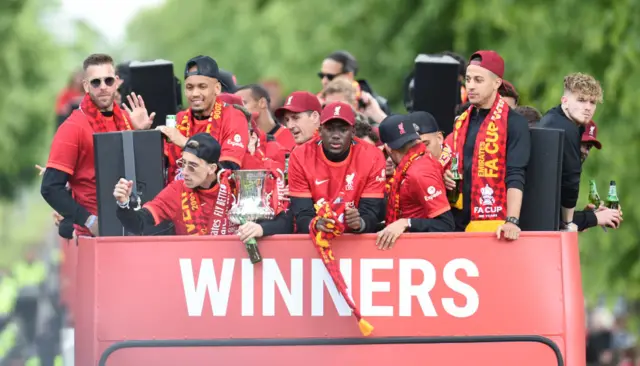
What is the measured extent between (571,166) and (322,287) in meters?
1.81

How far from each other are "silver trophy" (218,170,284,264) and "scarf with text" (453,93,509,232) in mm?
1226

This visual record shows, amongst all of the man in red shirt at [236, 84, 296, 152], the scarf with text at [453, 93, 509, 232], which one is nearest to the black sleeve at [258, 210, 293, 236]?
the scarf with text at [453, 93, 509, 232]

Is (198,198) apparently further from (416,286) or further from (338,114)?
(416,286)

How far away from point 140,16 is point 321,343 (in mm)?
72069

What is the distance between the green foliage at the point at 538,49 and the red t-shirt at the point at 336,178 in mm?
8514

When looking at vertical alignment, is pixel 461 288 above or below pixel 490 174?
below

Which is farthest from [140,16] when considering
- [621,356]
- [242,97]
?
[242,97]

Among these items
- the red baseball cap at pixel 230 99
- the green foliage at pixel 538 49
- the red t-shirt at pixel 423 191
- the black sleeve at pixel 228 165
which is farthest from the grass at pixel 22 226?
the red t-shirt at pixel 423 191

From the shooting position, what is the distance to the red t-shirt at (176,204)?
8.54 m

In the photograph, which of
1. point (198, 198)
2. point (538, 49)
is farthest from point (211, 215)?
point (538, 49)

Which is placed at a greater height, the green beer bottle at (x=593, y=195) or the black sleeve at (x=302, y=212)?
the green beer bottle at (x=593, y=195)

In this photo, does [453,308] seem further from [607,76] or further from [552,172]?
[607,76]

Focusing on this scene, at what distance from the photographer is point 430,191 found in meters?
8.33

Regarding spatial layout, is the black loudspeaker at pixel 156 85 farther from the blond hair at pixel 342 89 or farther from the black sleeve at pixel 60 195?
the black sleeve at pixel 60 195
